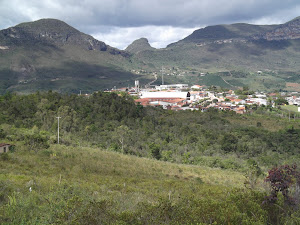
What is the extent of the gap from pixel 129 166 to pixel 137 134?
1055cm

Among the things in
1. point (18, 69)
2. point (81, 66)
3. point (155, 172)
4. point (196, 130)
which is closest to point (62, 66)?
point (81, 66)

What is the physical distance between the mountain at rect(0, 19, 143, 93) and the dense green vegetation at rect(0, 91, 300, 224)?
46.7 meters

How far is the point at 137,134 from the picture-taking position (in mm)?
23891

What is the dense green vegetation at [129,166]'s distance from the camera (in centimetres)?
A: 450

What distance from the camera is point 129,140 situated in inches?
875

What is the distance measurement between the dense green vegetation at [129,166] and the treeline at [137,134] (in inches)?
3.5

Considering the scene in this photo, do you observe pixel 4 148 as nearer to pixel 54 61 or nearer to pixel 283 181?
pixel 283 181

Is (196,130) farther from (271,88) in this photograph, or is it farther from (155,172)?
(271,88)

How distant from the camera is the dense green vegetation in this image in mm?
4504

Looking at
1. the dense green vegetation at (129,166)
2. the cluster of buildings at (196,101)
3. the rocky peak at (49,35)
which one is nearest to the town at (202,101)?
the cluster of buildings at (196,101)

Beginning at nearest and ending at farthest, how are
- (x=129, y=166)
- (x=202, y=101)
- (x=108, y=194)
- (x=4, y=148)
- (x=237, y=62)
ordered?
(x=108, y=194) → (x=4, y=148) → (x=129, y=166) → (x=202, y=101) → (x=237, y=62)

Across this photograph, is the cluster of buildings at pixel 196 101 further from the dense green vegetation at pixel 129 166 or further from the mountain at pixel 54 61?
the mountain at pixel 54 61

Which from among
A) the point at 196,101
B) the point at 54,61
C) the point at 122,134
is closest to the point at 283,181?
the point at 122,134

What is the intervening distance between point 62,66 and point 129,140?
79.9m
